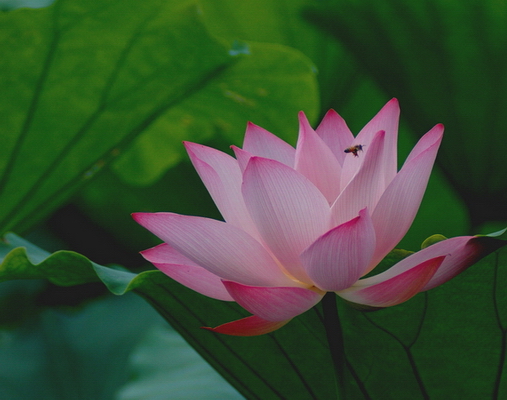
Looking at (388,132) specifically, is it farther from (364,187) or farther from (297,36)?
(297,36)

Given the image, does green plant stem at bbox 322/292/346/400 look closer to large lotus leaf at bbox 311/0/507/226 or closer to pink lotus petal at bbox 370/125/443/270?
pink lotus petal at bbox 370/125/443/270

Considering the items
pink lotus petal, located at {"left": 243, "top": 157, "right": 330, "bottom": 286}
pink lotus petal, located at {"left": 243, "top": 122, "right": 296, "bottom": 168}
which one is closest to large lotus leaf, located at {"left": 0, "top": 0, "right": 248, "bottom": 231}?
pink lotus petal, located at {"left": 243, "top": 122, "right": 296, "bottom": 168}

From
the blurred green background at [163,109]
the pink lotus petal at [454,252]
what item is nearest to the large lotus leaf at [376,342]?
the pink lotus petal at [454,252]

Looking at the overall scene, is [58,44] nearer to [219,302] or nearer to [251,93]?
[251,93]

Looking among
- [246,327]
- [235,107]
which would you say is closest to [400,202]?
[246,327]

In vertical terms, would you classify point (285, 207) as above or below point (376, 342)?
above

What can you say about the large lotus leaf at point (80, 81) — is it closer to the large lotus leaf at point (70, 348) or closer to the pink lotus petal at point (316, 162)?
the large lotus leaf at point (70, 348)
